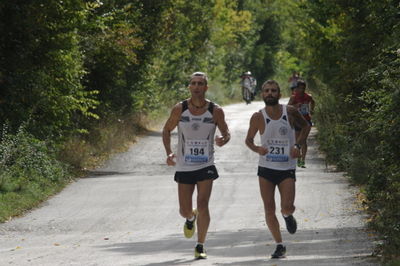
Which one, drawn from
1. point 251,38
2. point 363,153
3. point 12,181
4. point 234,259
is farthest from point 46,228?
point 251,38

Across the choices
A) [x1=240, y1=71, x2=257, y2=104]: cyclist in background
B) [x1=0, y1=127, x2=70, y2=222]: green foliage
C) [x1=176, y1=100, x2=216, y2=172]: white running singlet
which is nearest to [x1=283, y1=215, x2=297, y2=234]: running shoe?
[x1=176, y1=100, x2=216, y2=172]: white running singlet

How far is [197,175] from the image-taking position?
12.1m

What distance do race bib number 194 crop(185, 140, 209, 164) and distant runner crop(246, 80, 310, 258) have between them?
1.78ft

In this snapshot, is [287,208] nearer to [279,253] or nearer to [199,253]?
[279,253]

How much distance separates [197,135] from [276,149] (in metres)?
0.91

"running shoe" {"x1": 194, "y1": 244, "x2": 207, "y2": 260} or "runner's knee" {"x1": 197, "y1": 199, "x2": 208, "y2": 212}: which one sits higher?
"runner's knee" {"x1": 197, "y1": 199, "x2": 208, "y2": 212}

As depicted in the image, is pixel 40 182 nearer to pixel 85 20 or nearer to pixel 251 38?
pixel 85 20

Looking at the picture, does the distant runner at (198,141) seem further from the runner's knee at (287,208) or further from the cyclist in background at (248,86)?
the cyclist in background at (248,86)

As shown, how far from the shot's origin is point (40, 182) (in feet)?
70.4

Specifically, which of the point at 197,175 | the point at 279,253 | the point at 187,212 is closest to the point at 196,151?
the point at 197,175

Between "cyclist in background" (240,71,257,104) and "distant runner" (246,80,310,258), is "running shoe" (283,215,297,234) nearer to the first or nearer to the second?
"distant runner" (246,80,310,258)

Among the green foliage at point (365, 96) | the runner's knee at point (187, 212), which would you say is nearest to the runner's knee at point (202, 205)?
the runner's knee at point (187, 212)

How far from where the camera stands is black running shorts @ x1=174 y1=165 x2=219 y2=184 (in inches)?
477

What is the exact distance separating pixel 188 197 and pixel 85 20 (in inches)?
484
